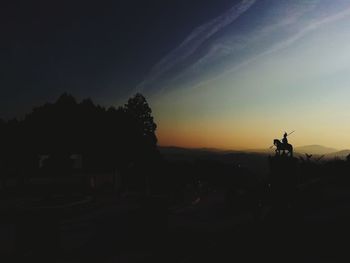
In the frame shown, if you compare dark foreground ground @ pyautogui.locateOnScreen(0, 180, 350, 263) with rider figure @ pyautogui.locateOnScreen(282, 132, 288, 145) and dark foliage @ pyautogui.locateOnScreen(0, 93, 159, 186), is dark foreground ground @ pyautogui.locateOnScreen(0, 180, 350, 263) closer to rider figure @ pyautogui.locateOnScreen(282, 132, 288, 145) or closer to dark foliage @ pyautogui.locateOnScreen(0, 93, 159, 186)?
rider figure @ pyautogui.locateOnScreen(282, 132, 288, 145)

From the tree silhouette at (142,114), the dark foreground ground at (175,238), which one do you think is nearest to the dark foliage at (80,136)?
the tree silhouette at (142,114)

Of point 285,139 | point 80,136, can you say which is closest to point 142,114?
point 80,136

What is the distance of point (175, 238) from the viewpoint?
49.9 feet

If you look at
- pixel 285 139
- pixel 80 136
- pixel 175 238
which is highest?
pixel 80 136

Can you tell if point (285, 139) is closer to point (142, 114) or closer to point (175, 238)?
point (175, 238)

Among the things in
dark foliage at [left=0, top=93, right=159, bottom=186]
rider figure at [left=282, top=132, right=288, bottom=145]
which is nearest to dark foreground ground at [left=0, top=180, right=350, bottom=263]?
rider figure at [left=282, top=132, right=288, bottom=145]

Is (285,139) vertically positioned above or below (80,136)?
below

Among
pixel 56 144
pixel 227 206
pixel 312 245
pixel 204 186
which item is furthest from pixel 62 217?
pixel 56 144

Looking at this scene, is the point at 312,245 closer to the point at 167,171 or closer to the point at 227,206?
the point at 227,206

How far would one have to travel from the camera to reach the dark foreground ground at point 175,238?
483 inches

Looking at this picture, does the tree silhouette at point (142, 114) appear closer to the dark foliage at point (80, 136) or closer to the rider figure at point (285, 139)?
the dark foliage at point (80, 136)

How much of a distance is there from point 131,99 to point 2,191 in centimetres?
3483

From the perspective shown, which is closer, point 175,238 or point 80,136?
point 175,238

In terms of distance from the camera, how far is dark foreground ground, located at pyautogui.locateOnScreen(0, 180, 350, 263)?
12271 millimetres
